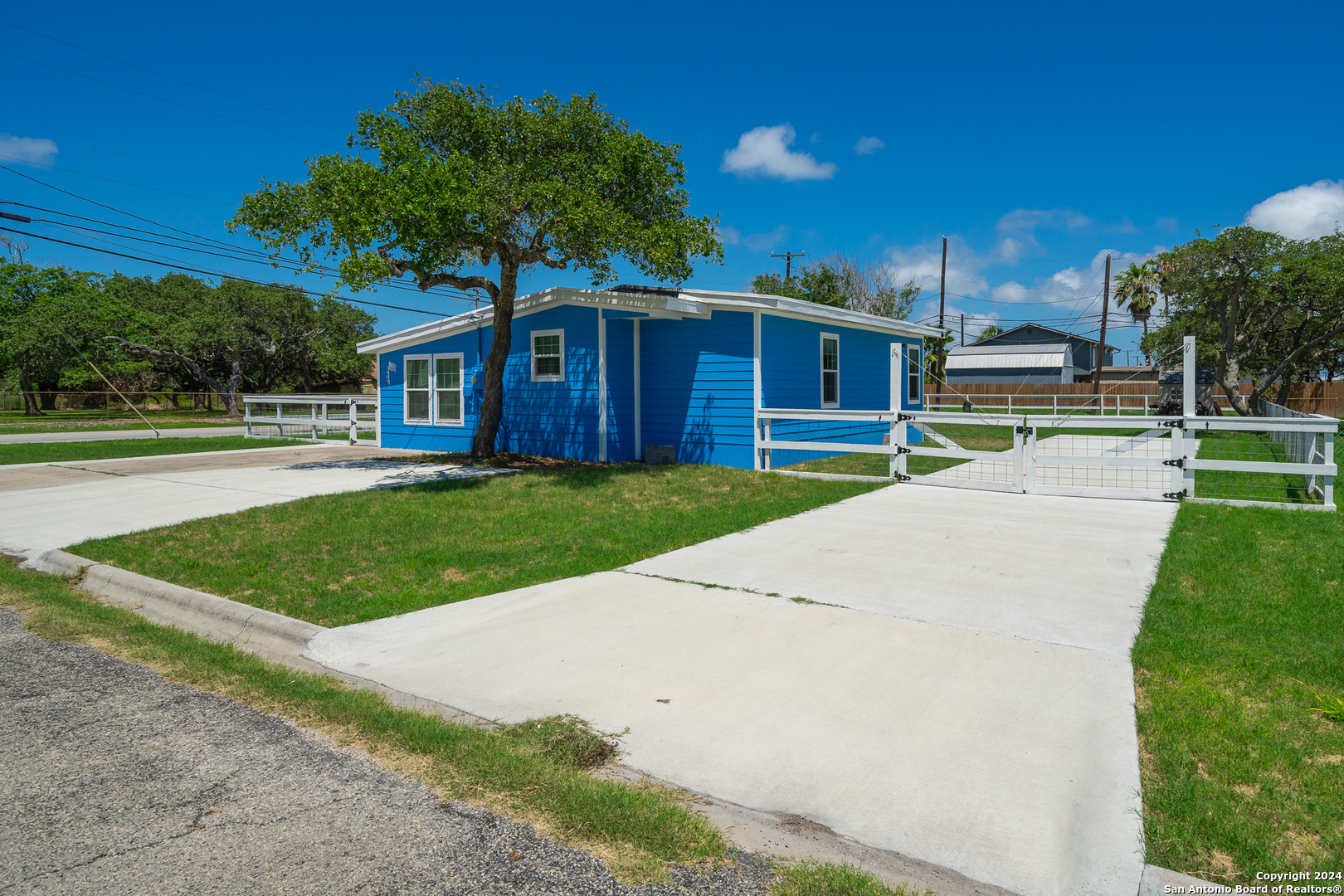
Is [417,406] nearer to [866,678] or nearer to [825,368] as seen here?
[825,368]

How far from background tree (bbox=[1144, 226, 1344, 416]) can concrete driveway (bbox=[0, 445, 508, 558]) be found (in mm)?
19871

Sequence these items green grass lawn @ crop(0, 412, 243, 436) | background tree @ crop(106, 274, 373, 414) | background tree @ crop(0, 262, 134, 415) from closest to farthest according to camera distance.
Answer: green grass lawn @ crop(0, 412, 243, 436) → background tree @ crop(0, 262, 134, 415) → background tree @ crop(106, 274, 373, 414)

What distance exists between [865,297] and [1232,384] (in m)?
18.5

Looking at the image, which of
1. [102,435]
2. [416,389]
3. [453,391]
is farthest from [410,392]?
[102,435]

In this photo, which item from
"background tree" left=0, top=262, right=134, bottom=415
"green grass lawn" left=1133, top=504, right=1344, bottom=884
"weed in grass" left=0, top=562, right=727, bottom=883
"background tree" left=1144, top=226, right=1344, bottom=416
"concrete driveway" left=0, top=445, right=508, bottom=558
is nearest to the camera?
"green grass lawn" left=1133, top=504, right=1344, bottom=884

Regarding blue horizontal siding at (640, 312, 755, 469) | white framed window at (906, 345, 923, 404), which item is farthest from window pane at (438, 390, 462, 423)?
white framed window at (906, 345, 923, 404)

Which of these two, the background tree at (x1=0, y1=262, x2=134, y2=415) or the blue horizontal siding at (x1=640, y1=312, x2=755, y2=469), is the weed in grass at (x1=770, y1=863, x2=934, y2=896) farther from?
the background tree at (x1=0, y1=262, x2=134, y2=415)

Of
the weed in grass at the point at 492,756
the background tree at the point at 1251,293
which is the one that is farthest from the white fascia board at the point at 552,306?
the background tree at the point at 1251,293

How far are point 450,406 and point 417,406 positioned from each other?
49.0 inches

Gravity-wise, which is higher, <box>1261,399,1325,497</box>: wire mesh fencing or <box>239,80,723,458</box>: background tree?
<box>239,80,723,458</box>: background tree

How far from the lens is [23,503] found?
35.4ft

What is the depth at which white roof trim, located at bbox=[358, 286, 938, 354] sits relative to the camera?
530 inches

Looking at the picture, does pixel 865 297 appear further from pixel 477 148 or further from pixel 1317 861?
pixel 1317 861

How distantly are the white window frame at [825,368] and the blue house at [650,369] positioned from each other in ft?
0.11
